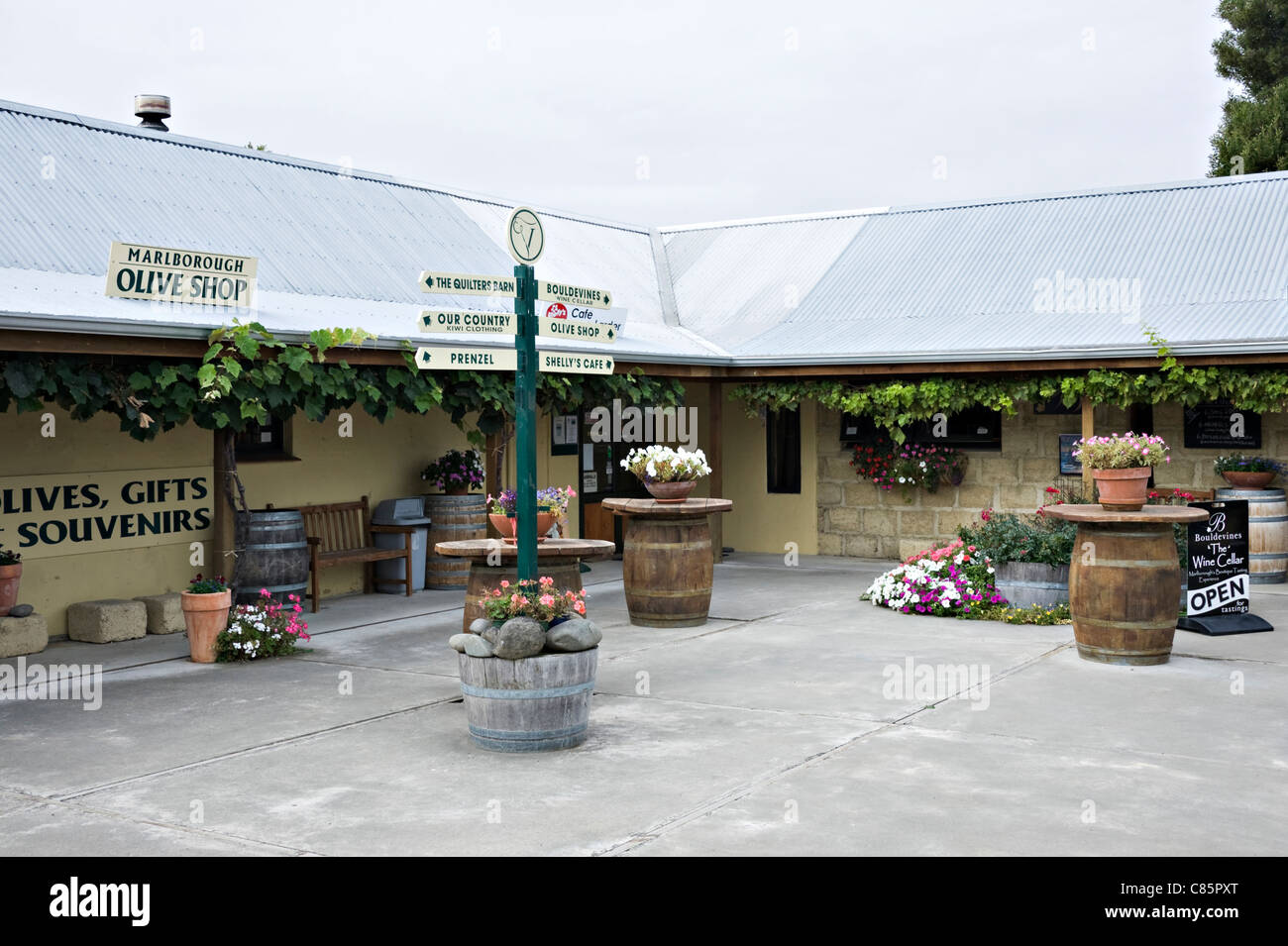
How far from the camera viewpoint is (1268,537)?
13750 mm

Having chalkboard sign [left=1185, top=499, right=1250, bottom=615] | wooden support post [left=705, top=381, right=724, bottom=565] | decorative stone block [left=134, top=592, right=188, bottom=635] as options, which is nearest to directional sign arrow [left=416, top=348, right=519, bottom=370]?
decorative stone block [left=134, top=592, right=188, bottom=635]

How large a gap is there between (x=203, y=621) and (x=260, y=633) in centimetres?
44

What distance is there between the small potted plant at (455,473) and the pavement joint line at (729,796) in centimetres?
728

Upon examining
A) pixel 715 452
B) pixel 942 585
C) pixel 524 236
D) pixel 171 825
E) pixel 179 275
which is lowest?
pixel 171 825

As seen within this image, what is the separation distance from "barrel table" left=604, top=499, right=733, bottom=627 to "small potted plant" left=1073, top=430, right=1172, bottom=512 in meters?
3.26

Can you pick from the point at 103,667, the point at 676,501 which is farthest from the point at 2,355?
the point at 676,501

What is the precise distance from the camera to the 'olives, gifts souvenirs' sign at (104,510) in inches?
416

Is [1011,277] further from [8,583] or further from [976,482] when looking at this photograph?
[8,583]

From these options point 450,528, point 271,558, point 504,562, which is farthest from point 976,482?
point 271,558

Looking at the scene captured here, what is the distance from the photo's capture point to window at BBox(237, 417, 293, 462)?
12.5 metres

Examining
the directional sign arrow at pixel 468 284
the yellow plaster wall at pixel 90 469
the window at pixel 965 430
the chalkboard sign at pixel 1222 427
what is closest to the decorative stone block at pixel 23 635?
the yellow plaster wall at pixel 90 469

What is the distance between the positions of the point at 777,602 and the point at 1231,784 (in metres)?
6.88
